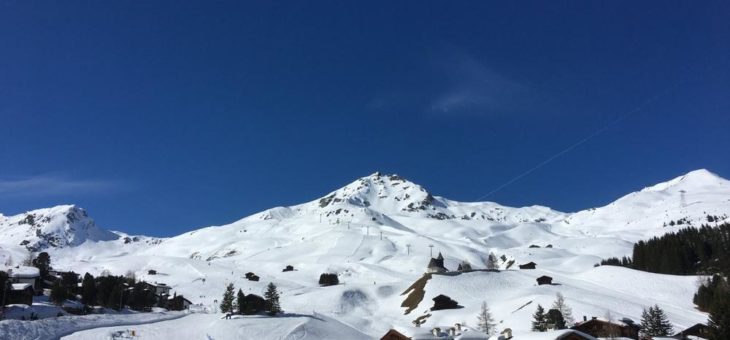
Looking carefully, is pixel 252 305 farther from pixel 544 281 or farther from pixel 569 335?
pixel 544 281

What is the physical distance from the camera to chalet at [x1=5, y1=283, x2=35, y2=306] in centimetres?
7248

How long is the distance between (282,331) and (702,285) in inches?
2804

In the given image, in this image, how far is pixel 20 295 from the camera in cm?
7450

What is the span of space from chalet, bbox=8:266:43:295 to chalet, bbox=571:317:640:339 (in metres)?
76.2

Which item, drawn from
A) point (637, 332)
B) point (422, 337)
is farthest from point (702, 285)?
point (422, 337)

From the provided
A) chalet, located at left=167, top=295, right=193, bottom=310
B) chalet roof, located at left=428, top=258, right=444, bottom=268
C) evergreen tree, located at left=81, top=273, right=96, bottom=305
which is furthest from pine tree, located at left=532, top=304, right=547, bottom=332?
chalet roof, located at left=428, top=258, right=444, bottom=268

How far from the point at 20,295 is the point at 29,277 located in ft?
54.2

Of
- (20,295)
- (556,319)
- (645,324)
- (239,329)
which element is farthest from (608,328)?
(20,295)

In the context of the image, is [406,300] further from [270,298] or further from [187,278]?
[187,278]

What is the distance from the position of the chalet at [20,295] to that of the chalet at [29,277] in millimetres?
10777

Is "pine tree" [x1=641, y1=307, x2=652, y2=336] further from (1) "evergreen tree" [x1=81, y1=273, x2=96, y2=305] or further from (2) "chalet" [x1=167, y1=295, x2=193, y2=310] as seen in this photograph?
(1) "evergreen tree" [x1=81, y1=273, x2=96, y2=305]

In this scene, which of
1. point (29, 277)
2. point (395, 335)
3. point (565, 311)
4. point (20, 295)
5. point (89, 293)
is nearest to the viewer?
point (395, 335)

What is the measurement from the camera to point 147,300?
96.6 meters

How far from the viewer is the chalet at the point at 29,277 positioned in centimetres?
8769
